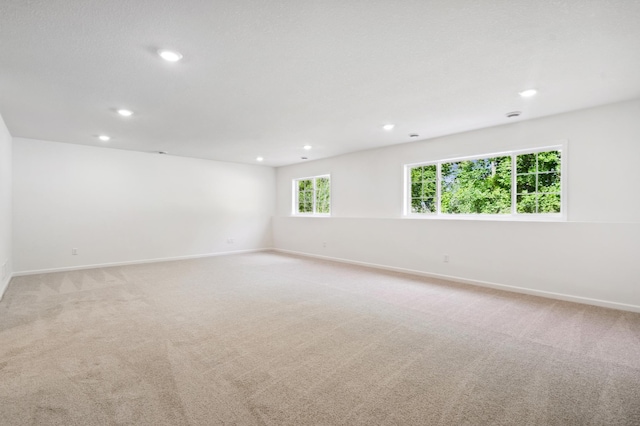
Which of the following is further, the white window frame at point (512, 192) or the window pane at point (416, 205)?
the window pane at point (416, 205)

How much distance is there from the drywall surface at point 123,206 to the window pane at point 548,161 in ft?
21.4

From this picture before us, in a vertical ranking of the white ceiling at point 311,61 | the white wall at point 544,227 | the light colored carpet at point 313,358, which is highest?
the white ceiling at point 311,61

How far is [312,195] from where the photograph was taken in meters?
8.07

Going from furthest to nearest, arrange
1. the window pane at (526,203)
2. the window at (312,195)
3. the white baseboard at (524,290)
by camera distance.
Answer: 1. the window at (312,195)
2. the window pane at (526,203)
3. the white baseboard at (524,290)

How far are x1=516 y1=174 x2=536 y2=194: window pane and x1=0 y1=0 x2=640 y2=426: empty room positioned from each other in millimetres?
25

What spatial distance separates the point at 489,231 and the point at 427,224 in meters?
1.00

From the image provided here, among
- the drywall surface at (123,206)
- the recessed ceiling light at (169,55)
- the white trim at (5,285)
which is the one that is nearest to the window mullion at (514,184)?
the recessed ceiling light at (169,55)

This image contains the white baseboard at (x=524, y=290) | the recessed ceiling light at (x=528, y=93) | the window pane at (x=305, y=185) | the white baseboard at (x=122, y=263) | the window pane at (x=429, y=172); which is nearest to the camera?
the recessed ceiling light at (x=528, y=93)

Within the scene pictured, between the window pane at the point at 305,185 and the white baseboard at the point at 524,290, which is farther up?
the window pane at the point at 305,185

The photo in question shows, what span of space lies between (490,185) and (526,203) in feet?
1.97

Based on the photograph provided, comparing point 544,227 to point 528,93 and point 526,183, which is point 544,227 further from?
point 528,93

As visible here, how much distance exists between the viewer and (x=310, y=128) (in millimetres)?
4777

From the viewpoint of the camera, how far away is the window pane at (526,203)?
4.36 m

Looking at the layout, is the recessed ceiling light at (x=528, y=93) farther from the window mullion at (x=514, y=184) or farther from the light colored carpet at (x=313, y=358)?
the light colored carpet at (x=313, y=358)
